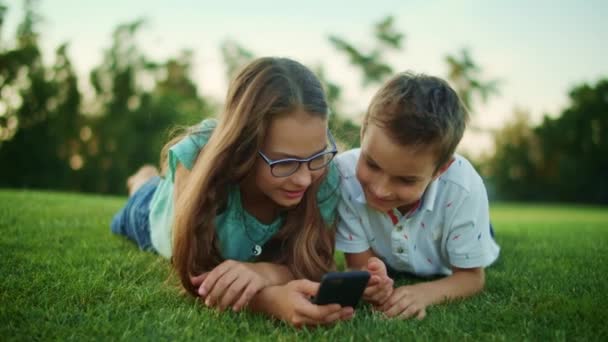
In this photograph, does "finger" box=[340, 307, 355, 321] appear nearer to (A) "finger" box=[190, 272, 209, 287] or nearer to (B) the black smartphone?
(B) the black smartphone

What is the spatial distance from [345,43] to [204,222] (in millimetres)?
30551

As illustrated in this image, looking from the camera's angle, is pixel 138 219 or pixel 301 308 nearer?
pixel 301 308

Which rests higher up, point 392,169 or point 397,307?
point 392,169

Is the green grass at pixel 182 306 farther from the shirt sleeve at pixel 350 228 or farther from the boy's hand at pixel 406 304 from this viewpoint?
the shirt sleeve at pixel 350 228

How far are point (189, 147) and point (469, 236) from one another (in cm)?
180

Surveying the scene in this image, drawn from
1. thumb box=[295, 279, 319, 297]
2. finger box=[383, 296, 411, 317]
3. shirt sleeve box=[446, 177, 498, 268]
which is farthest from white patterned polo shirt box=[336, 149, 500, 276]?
thumb box=[295, 279, 319, 297]

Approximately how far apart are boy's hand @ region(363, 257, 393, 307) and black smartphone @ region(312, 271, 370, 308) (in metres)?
0.24

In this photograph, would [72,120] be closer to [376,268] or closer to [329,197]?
[329,197]

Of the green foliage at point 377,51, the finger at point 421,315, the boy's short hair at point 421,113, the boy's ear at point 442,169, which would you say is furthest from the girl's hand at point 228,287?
the green foliage at point 377,51

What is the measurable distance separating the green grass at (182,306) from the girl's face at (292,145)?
0.74 meters

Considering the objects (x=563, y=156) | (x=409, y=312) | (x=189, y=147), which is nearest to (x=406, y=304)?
(x=409, y=312)

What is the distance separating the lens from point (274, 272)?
2818 mm

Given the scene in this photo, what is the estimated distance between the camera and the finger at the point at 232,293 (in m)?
2.41

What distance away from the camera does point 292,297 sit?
90.2 inches
